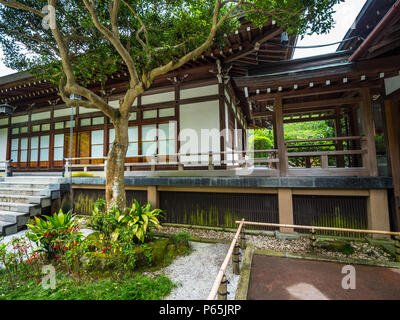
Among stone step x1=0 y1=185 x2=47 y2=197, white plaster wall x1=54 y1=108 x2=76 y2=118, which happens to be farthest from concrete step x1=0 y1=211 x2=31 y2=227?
white plaster wall x1=54 y1=108 x2=76 y2=118

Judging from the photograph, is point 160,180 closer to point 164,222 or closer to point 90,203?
point 164,222

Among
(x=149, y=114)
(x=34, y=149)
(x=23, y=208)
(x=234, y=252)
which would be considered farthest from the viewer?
(x=34, y=149)

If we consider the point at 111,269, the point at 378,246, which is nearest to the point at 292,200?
the point at 378,246

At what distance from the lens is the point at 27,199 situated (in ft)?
24.6

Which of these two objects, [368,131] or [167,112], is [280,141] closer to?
[368,131]

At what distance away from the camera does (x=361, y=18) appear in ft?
19.4

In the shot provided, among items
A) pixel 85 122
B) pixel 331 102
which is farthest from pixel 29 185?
pixel 331 102

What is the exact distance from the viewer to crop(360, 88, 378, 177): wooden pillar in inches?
205

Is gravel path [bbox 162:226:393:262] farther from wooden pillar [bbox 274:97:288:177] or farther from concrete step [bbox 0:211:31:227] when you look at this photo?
concrete step [bbox 0:211:31:227]

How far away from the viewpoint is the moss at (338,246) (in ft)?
15.4

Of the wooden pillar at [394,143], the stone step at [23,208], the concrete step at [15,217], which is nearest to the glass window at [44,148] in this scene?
the stone step at [23,208]

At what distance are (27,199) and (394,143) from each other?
39.8 ft

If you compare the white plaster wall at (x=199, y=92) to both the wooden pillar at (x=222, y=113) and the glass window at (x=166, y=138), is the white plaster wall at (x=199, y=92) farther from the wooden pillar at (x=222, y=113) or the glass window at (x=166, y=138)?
the glass window at (x=166, y=138)
